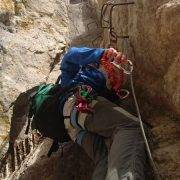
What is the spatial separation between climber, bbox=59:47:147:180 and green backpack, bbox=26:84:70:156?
195mm

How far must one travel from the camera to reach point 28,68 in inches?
341

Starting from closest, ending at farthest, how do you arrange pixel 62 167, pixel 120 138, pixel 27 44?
1. pixel 120 138
2. pixel 62 167
3. pixel 27 44

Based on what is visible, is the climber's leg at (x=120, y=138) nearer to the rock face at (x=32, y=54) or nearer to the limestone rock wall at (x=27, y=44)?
the rock face at (x=32, y=54)

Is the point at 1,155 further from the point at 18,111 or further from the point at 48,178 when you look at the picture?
the point at 48,178

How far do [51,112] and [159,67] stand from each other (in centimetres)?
161

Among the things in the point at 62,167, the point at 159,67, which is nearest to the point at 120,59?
the point at 159,67

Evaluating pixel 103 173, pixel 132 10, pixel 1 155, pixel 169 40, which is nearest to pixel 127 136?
pixel 103 173

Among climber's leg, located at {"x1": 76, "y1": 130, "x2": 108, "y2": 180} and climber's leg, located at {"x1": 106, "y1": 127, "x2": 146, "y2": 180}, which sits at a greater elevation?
climber's leg, located at {"x1": 106, "y1": 127, "x2": 146, "y2": 180}

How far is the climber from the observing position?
14.0 ft

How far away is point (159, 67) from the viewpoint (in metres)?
5.10

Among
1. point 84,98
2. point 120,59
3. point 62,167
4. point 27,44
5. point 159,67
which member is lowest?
point 62,167

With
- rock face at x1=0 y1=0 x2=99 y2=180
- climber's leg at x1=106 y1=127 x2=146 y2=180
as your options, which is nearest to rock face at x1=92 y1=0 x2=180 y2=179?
climber's leg at x1=106 y1=127 x2=146 y2=180

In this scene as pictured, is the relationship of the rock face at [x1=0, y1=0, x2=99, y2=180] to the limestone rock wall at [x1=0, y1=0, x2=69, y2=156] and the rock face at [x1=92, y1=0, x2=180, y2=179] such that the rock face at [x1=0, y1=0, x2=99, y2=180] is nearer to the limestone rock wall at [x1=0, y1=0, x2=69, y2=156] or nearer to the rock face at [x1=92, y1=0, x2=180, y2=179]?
the limestone rock wall at [x1=0, y1=0, x2=69, y2=156]

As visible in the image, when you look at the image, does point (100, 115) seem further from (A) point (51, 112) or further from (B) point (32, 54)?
(B) point (32, 54)
